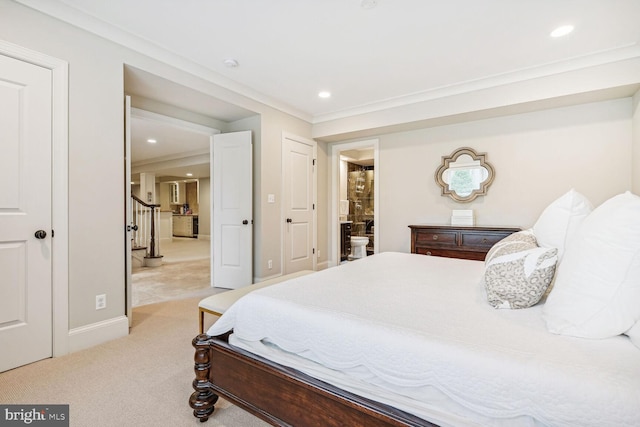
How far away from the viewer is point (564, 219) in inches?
56.8

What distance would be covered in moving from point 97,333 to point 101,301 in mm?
245

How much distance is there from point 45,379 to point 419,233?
12.4ft

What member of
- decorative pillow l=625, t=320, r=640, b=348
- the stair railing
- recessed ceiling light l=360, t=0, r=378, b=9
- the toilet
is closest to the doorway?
the stair railing

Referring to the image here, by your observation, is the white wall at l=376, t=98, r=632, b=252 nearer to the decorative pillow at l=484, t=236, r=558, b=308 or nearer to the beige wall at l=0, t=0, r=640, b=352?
the beige wall at l=0, t=0, r=640, b=352

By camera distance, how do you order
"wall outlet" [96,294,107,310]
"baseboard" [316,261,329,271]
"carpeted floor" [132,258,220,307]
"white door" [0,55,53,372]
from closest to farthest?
"white door" [0,55,53,372] → "wall outlet" [96,294,107,310] → "carpeted floor" [132,258,220,307] → "baseboard" [316,261,329,271]

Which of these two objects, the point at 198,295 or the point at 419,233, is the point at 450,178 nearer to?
the point at 419,233

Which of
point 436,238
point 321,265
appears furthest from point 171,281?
point 436,238

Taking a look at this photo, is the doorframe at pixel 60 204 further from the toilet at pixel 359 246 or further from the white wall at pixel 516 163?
the toilet at pixel 359 246

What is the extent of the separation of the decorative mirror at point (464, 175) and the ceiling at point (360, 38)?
0.94 meters

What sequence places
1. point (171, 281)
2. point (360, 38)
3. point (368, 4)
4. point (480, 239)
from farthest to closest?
point (171, 281), point (480, 239), point (360, 38), point (368, 4)

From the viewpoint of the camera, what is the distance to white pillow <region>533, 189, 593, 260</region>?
55.3 inches

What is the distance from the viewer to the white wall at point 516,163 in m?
3.30

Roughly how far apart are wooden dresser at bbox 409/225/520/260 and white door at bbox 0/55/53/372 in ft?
12.2

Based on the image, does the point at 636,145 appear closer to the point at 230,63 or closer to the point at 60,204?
the point at 230,63
